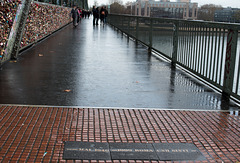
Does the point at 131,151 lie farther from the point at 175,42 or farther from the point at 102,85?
the point at 175,42

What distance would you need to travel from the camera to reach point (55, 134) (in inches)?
156

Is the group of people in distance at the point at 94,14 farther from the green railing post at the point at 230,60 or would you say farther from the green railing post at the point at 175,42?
the green railing post at the point at 230,60

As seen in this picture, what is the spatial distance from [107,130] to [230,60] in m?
2.72

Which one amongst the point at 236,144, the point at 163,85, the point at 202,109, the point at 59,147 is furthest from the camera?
the point at 163,85

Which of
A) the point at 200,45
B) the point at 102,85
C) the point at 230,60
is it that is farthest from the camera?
the point at 200,45

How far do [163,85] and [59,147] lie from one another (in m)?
3.56

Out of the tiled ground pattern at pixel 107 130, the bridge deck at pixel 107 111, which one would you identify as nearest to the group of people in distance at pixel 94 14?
the bridge deck at pixel 107 111

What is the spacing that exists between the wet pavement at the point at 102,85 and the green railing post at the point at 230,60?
239mm

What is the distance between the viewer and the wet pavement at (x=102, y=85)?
17.7ft

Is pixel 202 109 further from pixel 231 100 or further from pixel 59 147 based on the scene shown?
pixel 59 147

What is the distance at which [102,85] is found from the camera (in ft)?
21.8

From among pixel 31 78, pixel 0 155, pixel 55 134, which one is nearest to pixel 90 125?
pixel 55 134

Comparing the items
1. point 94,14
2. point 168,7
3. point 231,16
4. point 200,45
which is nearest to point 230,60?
point 200,45

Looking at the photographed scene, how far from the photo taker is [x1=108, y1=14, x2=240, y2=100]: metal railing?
5.72 metres
